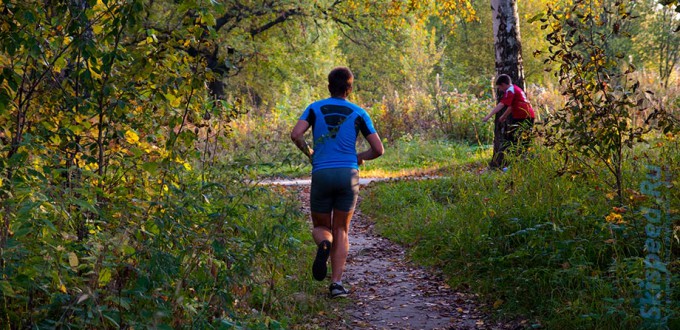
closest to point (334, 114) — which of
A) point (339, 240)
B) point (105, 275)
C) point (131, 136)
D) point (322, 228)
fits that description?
point (322, 228)

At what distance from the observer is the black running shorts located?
566 cm

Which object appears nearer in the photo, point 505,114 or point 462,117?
point 505,114

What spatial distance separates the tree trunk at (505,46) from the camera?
10828 millimetres

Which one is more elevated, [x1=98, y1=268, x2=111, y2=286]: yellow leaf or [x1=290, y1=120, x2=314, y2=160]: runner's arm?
[x1=290, y1=120, x2=314, y2=160]: runner's arm

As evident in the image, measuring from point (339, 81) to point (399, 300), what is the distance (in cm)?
203

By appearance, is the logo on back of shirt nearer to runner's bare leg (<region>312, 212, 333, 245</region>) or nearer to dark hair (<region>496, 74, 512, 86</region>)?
runner's bare leg (<region>312, 212, 333, 245</region>)

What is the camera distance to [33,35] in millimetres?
3979

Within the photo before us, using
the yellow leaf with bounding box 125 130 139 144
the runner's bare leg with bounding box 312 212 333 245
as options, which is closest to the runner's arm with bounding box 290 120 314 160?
the runner's bare leg with bounding box 312 212 333 245

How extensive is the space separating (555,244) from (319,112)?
7.16 feet

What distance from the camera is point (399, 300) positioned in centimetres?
621

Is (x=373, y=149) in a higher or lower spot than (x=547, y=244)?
higher

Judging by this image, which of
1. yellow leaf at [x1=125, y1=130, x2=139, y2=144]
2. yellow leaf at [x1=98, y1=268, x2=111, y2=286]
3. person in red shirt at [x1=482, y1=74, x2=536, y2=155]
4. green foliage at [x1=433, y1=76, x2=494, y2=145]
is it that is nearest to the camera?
yellow leaf at [x1=98, y1=268, x2=111, y2=286]

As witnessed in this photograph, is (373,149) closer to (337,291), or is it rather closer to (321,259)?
(321,259)

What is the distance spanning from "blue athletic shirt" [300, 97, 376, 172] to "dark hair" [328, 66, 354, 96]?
95 mm
